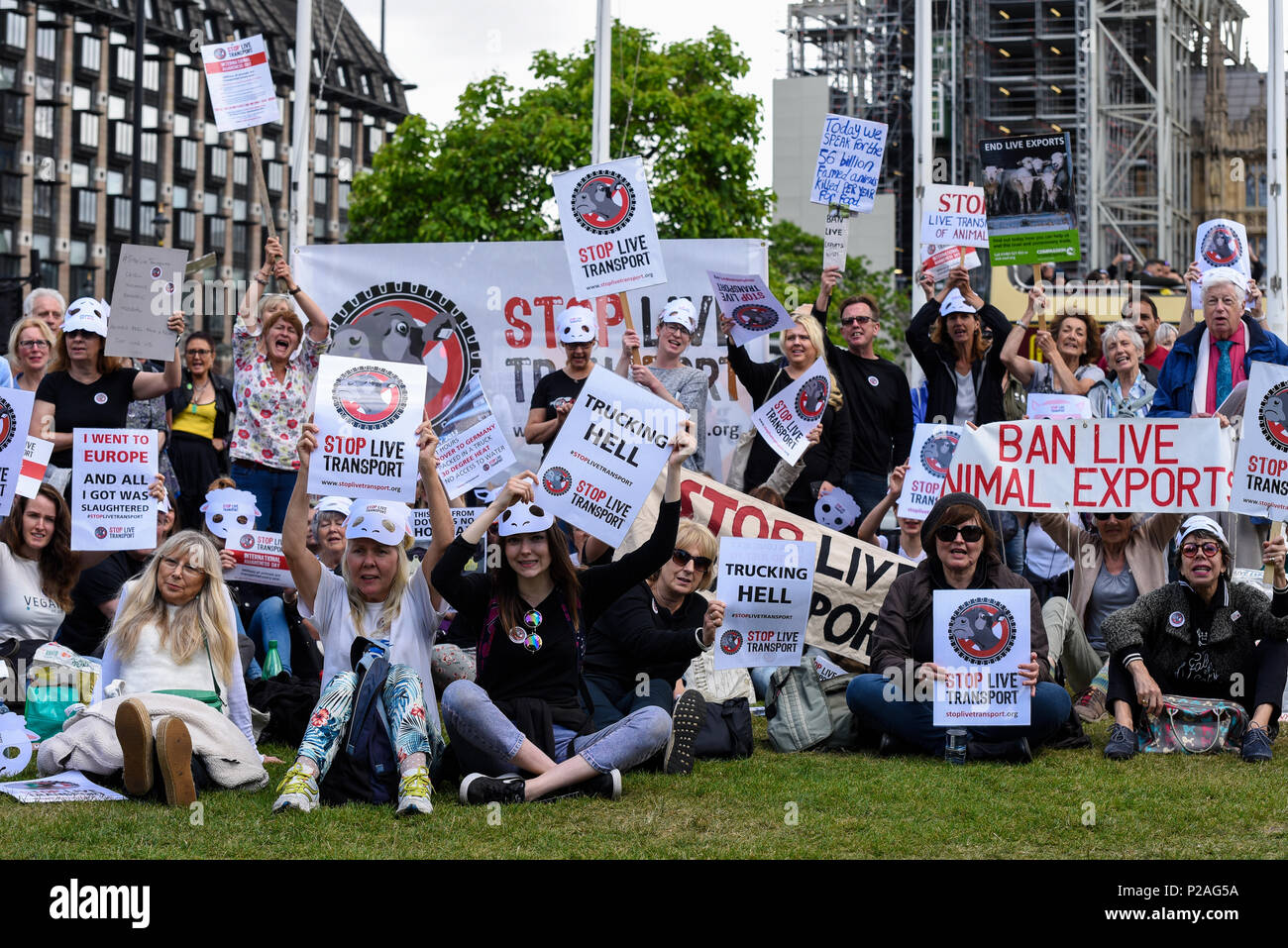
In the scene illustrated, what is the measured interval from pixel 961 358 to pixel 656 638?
10.1ft

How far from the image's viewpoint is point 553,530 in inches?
303

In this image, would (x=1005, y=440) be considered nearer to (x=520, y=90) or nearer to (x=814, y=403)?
(x=814, y=403)

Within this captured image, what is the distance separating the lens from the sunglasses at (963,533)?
329 inches

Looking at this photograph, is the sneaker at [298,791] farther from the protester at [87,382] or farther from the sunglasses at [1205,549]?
the sunglasses at [1205,549]

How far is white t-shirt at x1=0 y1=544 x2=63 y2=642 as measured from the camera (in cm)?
881

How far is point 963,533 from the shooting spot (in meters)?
8.35

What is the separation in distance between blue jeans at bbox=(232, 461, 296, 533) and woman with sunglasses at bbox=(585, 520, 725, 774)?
255 centimetres

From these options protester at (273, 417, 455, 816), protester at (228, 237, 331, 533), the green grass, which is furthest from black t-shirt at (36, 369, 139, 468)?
the green grass

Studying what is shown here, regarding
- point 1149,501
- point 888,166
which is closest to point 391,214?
point 888,166

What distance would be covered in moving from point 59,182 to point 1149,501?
64.0 metres

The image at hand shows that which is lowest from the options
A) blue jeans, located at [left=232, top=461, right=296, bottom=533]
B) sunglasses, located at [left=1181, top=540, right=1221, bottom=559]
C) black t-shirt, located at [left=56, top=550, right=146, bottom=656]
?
black t-shirt, located at [left=56, top=550, right=146, bottom=656]

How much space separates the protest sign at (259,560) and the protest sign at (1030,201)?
178 inches

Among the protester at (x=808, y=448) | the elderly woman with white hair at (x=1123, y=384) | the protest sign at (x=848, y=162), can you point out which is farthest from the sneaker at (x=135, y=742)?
the protest sign at (x=848, y=162)

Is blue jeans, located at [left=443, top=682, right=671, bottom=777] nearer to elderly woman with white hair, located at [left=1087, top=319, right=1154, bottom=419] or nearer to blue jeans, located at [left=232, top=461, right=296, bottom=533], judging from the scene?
blue jeans, located at [left=232, top=461, right=296, bottom=533]
